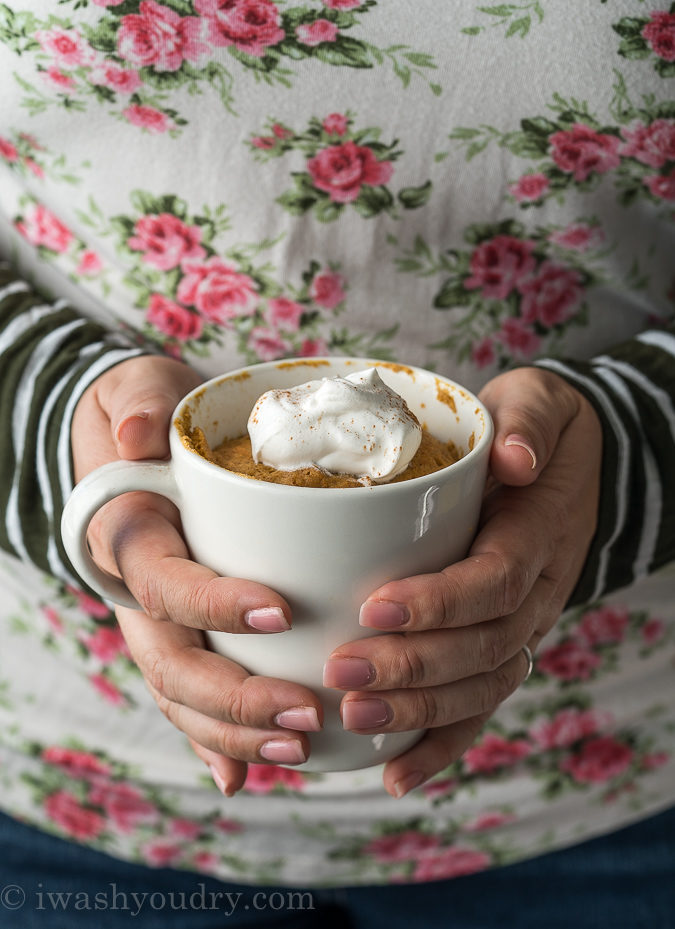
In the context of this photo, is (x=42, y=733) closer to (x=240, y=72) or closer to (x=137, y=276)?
(x=137, y=276)

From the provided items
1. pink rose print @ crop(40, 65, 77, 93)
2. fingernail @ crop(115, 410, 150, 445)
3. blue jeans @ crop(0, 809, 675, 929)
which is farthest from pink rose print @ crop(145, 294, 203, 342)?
blue jeans @ crop(0, 809, 675, 929)

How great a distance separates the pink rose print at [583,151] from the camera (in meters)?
Result: 0.84

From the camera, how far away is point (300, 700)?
60cm

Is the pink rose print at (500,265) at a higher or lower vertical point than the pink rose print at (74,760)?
higher

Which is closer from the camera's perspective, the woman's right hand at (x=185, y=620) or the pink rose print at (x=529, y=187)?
the woman's right hand at (x=185, y=620)

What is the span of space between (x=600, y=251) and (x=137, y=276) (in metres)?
0.54

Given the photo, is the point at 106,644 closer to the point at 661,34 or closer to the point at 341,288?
the point at 341,288

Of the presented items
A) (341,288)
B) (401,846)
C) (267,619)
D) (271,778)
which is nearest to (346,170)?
(341,288)

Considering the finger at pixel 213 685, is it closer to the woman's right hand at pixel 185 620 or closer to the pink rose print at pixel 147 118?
the woman's right hand at pixel 185 620

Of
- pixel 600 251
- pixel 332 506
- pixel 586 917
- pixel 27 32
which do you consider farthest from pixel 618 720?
pixel 27 32

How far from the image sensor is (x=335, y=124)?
0.85 metres

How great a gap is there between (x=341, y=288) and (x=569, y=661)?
21.6 inches

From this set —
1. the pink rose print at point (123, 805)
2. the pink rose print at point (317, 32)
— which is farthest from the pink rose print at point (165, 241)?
the pink rose print at point (123, 805)

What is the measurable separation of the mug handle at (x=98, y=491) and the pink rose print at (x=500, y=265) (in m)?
0.48
